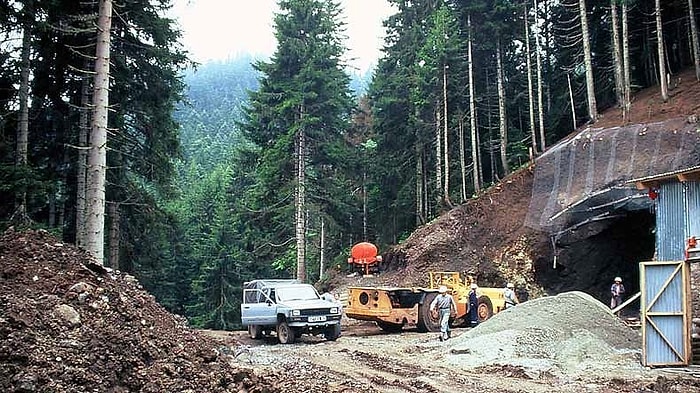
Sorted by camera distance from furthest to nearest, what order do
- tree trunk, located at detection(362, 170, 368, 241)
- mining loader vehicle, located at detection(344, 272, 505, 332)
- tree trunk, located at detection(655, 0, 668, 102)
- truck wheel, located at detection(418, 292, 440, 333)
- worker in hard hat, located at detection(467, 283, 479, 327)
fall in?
tree trunk, located at detection(362, 170, 368, 241) < tree trunk, located at detection(655, 0, 668, 102) < worker in hard hat, located at detection(467, 283, 479, 327) < truck wheel, located at detection(418, 292, 440, 333) < mining loader vehicle, located at detection(344, 272, 505, 332)

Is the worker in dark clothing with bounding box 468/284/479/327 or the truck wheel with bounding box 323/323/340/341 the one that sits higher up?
the worker in dark clothing with bounding box 468/284/479/327

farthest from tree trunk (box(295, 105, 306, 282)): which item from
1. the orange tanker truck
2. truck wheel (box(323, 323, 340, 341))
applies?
truck wheel (box(323, 323, 340, 341))

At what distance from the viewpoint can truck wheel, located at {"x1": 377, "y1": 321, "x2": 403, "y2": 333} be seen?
2149 centimetres

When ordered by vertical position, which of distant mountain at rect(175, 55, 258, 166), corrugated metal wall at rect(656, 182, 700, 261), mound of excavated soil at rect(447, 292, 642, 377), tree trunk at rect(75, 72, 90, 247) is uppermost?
distant mountain at rect(175, 55, 258, 166)


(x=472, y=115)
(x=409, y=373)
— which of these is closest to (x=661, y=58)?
(x=472, y=115)

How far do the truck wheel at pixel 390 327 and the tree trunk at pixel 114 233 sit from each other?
8917mm

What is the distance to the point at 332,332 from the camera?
19188 millimetres

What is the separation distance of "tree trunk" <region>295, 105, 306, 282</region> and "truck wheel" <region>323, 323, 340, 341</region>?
10465 mm

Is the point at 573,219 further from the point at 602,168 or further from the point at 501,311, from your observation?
the point at 501,311

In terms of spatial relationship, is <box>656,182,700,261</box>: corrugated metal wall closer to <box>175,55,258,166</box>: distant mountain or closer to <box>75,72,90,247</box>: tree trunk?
<box>75,72,90,247</box>: tree trunk

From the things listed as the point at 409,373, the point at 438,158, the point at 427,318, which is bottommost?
the point at 409,373

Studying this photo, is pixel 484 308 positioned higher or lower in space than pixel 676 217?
lower

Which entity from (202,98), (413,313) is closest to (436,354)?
(413,313)

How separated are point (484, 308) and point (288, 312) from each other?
826cm
